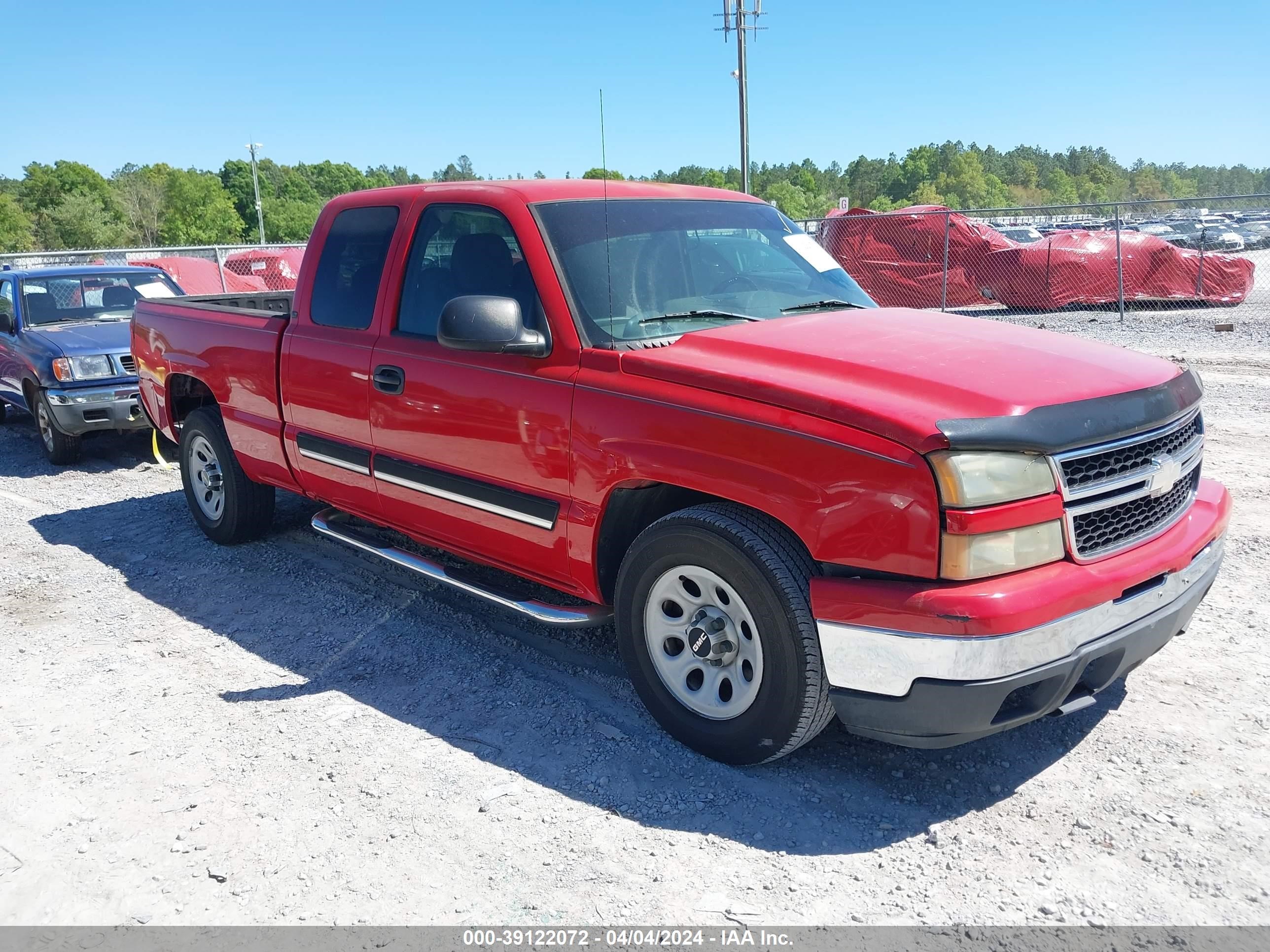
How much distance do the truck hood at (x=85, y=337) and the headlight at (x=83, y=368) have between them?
0.05 meters

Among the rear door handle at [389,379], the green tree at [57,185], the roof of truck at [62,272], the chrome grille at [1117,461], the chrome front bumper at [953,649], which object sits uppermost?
the green tree at [57,185]

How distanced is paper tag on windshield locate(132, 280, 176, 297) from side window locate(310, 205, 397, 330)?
611 cm

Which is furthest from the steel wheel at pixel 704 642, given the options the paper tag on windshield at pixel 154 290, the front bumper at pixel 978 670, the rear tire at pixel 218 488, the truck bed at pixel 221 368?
the paper tag on windshield at pixel 154 290

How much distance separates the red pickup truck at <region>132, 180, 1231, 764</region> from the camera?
9.11 feet

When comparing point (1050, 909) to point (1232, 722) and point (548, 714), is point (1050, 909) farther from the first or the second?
point (548, 714)

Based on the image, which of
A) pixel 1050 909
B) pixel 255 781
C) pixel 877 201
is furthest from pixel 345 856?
pixel 877 201

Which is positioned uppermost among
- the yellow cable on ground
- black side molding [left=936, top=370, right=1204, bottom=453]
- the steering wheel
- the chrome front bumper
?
the steering wheel

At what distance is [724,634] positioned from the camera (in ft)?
10.8

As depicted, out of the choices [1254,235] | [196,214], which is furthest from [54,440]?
[196,214]

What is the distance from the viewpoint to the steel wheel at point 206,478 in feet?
19.8

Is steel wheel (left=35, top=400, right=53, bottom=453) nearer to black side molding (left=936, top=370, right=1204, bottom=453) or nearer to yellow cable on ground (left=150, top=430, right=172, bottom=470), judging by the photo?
yellow cable on ground (left=150, top=430, right=172, bottom=470)

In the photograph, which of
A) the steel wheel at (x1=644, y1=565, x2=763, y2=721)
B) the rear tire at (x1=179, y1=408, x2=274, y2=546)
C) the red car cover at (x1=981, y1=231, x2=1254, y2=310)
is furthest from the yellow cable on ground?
the red car cover at (x1=981, y1=231, x2=1254, y2=310)

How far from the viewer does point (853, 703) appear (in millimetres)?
2941

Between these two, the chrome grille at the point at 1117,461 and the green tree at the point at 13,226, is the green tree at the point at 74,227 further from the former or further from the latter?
the chrome grille at the point at 1117,461
